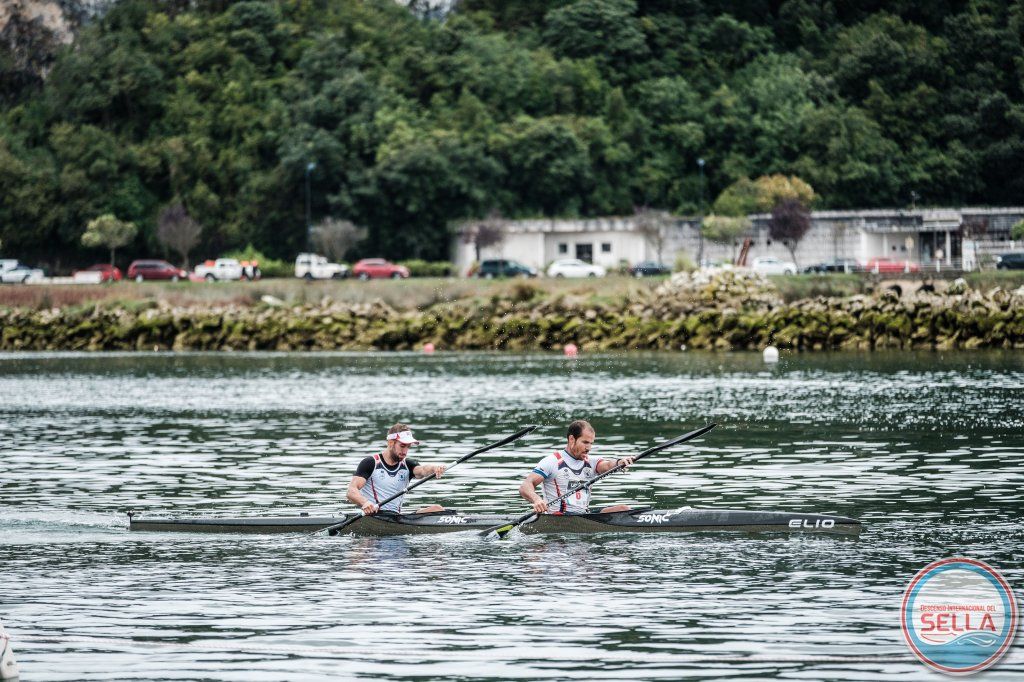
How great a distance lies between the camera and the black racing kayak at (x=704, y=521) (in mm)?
23375

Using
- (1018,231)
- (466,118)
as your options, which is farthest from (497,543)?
(466,118)

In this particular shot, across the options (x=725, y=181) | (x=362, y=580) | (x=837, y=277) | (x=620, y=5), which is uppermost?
(x=620, y=5)

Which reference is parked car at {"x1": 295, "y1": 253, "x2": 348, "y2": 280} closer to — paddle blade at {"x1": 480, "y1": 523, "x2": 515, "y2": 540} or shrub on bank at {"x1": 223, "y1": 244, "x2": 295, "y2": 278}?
shrub on bank at {"x1": 223, "y1": 244, "x2": 295, "y2": 278}

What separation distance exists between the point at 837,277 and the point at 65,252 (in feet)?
249

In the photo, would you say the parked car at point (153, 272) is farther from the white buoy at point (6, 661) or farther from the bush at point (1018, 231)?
the white buoy at point (6, 661)

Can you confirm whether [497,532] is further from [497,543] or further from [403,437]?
[403,437]

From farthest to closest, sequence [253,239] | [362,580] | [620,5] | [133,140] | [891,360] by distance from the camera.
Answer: [620,5]
[133,140]
[253,239]
[891,360]
[362,580]

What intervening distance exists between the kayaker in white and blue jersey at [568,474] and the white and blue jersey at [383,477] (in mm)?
1935

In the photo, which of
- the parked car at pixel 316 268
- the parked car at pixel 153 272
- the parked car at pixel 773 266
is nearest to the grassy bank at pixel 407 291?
the parked car at pixel 316 268

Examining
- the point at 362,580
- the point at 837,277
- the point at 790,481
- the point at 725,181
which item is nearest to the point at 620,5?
the point at 725,181

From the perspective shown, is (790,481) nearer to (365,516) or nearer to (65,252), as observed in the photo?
(365,516)

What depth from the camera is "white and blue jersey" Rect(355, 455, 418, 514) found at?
79.3 feet

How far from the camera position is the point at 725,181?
142 m

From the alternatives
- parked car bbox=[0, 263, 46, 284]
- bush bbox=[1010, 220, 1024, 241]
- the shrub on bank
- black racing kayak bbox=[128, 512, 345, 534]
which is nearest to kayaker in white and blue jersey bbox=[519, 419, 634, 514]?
black racing kayak bbox=[128, 512, 345, 534]
